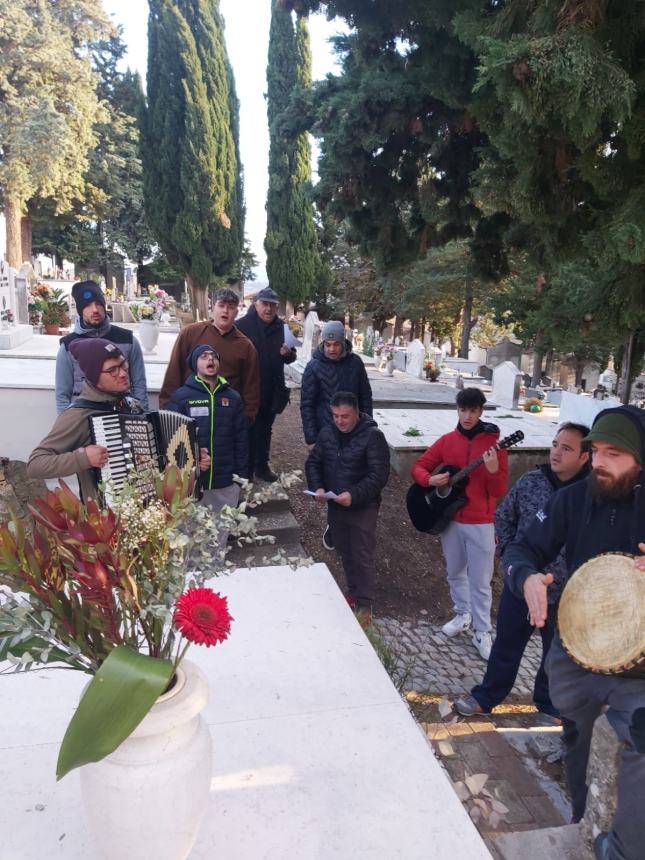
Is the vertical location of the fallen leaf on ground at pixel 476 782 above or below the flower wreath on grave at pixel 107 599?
below

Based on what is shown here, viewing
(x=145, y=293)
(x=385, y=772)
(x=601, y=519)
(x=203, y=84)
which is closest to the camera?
(x=385, y=772)

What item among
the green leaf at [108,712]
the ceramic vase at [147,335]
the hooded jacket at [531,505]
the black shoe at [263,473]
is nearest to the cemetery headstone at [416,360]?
the ceramic vase at [147,335]

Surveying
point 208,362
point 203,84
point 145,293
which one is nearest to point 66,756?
point 208,362

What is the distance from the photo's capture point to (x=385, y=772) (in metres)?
1.90

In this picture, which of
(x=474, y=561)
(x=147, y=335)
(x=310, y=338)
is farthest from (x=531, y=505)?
(x=310, y=338)

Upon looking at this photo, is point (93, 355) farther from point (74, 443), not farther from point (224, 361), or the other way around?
point (224, 361)

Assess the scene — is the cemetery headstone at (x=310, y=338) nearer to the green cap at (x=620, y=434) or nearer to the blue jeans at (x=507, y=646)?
the blue jeans at (x=507, y=646)

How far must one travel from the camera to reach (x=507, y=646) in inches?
130

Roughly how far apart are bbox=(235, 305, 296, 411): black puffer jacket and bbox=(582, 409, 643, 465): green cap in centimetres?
341

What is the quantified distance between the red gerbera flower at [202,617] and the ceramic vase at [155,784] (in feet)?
0.68

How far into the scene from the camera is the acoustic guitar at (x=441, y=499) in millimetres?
4125

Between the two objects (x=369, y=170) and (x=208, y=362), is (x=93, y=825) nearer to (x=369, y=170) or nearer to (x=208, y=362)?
(x=208, y=362)

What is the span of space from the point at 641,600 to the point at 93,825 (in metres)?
1.87

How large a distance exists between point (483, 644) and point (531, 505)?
1.54 meters
